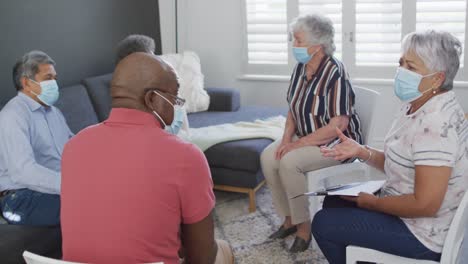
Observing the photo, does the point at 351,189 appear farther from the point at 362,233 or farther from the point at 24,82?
the point at 24,82

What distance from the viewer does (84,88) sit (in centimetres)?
344

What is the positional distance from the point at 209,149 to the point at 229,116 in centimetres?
67

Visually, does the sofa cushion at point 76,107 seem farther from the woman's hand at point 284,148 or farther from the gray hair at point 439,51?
the gray hair at point 439,51

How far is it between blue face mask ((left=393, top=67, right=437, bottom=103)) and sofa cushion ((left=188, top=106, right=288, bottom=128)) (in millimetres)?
1870

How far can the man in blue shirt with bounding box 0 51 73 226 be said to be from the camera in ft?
7.05

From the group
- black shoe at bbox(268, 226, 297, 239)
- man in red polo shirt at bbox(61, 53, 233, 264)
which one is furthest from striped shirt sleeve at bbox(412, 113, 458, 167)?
black shoe at bbox(268, 226, 297, 239)

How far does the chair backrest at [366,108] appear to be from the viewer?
2707 millimetres

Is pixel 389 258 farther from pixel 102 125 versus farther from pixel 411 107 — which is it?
pixel 102 125

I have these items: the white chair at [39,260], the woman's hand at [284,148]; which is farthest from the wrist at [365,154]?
the white chair at [39,260]

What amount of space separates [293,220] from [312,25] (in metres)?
1.00

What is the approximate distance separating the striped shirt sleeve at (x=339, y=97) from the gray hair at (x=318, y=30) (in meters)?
0.18

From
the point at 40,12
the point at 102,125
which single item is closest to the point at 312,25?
the point at 102,125

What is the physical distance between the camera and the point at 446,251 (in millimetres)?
1662

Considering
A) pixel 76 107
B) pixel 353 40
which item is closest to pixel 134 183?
pixel 76 107
